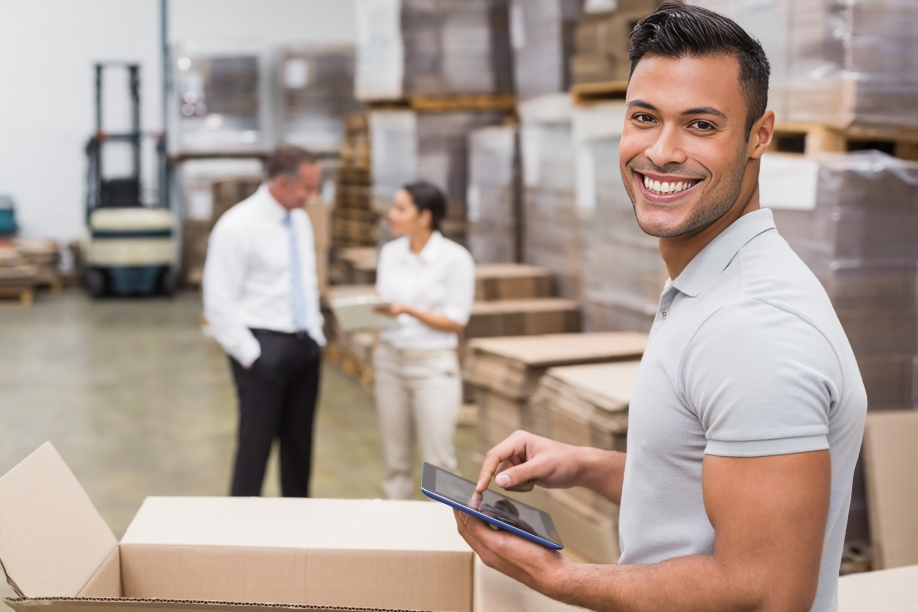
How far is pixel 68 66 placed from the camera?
529 inches

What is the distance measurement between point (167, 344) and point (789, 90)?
7033 millimetres

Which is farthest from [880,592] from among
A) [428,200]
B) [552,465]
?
[428,200]

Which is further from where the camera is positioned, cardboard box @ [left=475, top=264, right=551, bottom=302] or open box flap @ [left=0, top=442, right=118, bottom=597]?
cardboard box @ [left=475, top=264, right=551, bottom=302]

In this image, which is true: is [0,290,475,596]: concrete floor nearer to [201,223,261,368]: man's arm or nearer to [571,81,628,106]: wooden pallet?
[201,223,261,368]: man's arm

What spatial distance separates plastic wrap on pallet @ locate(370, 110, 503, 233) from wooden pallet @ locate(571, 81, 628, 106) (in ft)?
5.92

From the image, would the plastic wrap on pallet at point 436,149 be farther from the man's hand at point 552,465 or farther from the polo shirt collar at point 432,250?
the man's hand at point 552,465

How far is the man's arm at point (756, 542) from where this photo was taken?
1115mm

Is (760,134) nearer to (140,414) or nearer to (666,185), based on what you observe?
(666,185)

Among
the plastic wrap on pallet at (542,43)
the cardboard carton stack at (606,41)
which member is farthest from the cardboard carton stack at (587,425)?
the plastic wrap on pallet at (542,43)

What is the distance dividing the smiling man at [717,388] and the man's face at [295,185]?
128 inches

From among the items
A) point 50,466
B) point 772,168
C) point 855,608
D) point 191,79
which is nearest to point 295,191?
point 772,168

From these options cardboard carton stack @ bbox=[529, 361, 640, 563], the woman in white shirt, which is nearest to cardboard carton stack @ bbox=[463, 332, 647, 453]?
cardboard carton stack @ bbox=[529, 361, 640, 563]

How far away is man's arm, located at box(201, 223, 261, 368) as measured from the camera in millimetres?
4281

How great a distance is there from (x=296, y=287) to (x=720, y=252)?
3.36 m
